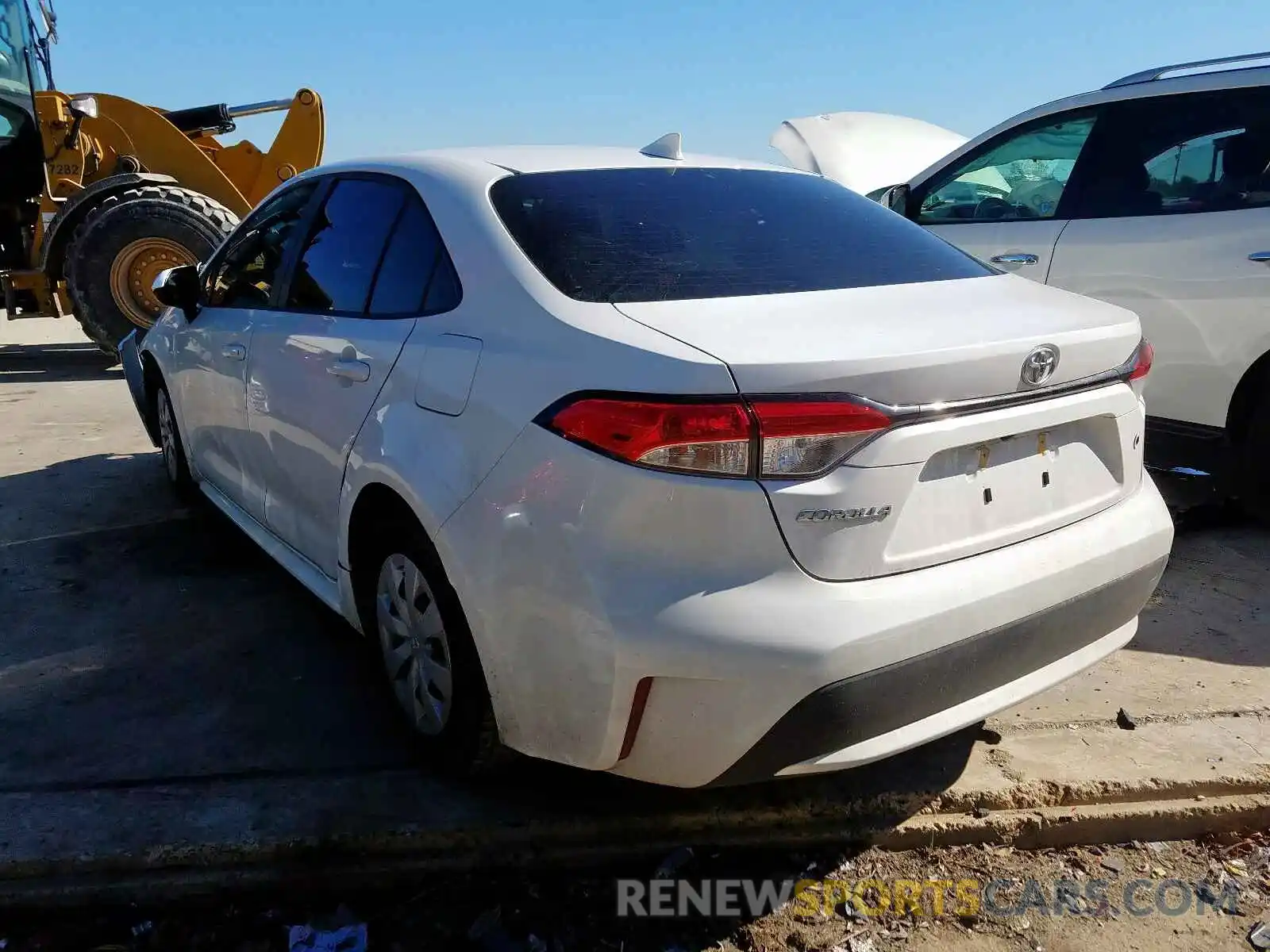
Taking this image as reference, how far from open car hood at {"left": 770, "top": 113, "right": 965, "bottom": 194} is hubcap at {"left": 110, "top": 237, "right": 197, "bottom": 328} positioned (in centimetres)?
515

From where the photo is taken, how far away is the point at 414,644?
2641mm

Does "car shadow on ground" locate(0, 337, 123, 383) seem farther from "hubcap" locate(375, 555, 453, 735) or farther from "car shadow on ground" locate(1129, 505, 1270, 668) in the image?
"car shadow on ground" locate(1129, 505, 1270, 668)

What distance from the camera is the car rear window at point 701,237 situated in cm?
236

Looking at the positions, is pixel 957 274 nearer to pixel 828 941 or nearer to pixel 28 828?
pixel 828 941

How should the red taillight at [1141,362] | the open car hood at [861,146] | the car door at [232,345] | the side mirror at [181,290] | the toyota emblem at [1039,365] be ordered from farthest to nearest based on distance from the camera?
the open car hood at [861,146]
the side mirror at [181,290]
the car door at [232,345]
the red taillight at [1141,362]
the toyota emblem at [1039,365]

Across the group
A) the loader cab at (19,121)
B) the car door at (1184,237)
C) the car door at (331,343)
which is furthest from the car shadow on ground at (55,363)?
the car door at (1184,237)

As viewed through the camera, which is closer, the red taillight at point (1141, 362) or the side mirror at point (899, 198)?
the red taillight at point (1141, 362)

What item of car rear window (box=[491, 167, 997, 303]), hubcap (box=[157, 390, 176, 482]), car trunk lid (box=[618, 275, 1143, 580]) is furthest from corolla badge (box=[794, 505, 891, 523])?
hubcap (box=[157, 390, 176, 482])

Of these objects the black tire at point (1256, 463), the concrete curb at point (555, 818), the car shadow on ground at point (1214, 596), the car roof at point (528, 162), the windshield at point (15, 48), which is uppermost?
the windshield at point (15, 48)

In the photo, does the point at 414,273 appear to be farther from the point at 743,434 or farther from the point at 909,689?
the point at 909,689

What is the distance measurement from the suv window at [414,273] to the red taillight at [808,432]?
3.14 feet

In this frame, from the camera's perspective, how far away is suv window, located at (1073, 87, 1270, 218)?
4121mm

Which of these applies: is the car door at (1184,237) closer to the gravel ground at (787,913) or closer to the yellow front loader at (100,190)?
the gravel ground at (787,913)

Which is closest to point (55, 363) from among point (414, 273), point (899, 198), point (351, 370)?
point (899, 198)
